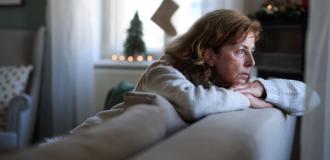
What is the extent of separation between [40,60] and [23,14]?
637 millimetres

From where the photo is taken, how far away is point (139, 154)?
743 millimetres

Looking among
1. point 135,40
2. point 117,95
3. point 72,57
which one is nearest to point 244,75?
point 117,95

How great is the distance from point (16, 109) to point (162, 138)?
7.18ft

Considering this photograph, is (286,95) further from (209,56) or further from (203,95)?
(203,95)

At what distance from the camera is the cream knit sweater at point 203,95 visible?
1132 mm

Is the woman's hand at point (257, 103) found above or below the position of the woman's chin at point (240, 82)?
below

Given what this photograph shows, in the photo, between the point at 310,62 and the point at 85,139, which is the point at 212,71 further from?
the point at 85,139

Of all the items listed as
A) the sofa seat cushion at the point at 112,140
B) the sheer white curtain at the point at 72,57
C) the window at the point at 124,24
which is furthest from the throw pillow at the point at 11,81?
the sofa seat cushion at the point at 112,140

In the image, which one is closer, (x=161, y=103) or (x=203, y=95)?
(x=161, y=103)

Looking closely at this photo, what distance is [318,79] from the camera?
995mm

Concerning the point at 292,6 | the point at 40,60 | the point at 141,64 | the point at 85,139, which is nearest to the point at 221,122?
the point at 85,139

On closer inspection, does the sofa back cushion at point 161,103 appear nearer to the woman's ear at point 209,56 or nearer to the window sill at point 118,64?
the woman's ear at point 209,56

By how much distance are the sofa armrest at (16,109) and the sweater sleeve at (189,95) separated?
179 centimetres

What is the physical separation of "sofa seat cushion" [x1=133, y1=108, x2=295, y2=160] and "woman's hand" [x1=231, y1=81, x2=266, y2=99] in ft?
0.37
